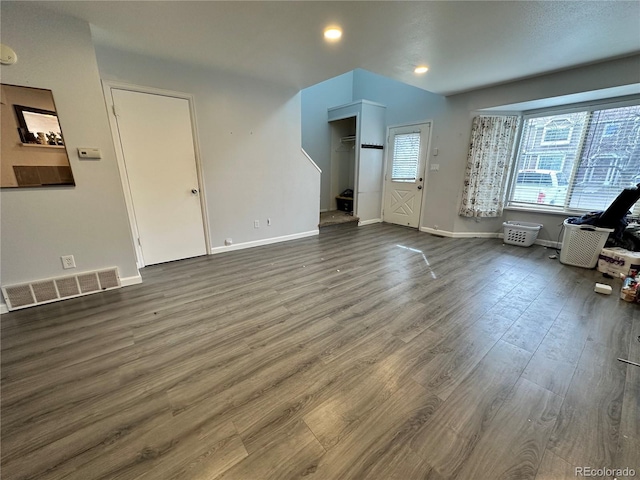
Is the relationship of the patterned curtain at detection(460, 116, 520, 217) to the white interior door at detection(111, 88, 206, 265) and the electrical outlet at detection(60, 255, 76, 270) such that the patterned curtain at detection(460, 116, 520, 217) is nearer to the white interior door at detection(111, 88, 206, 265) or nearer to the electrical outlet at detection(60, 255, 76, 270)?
the white interior door at detection(111, 88, 206, 265)

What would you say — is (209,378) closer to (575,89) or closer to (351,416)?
(351,416)

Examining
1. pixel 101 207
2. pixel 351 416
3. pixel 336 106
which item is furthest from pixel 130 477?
pixel 336 106

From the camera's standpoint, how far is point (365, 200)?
5738 millimetres

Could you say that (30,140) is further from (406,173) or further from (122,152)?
(406,173)

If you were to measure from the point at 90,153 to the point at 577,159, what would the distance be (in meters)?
6.27

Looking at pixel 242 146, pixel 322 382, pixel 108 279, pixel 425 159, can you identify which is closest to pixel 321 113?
pixel 425 159

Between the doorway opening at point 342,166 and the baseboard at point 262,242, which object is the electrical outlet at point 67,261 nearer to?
the baseboard at point 262,242

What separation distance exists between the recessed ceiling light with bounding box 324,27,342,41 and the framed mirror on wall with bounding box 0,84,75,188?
8.20 ft

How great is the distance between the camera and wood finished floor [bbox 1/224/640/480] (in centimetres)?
Result: 116

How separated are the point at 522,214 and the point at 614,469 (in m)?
4.32

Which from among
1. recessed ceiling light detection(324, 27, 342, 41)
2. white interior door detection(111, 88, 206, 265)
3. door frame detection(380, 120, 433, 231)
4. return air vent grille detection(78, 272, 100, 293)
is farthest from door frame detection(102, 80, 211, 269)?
door frame detection(380, 120, 433, 231)

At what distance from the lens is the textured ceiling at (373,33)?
6.72ft

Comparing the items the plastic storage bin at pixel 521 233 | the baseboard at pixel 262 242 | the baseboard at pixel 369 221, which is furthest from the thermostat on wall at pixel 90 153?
the plastic storage bin at pixel 521 233

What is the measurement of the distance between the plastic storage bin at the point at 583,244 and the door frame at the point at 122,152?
5028 mm
